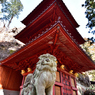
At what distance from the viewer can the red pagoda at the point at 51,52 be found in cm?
353

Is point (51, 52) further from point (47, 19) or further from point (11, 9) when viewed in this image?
point (11, 9)

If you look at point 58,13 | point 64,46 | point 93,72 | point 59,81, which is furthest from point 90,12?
point 93,72

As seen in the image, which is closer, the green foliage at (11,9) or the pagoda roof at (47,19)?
the pagoda roof at (47,19)

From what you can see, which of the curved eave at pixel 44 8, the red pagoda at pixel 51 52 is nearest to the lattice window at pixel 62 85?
the red pagoda at pixel 51 52

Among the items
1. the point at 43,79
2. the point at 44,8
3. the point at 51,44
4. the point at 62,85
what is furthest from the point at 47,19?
the point at 43,79

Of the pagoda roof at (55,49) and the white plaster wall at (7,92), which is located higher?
the pagoda roof at (55,49)

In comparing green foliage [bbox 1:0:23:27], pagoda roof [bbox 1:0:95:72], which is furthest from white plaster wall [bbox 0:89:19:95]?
green foliage [bbox 1:0:23:27]

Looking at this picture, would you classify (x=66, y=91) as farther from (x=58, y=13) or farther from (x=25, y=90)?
(x=58, y=13)

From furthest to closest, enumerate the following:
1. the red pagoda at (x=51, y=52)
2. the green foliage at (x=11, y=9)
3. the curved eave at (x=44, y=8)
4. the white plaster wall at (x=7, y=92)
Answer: the green foliage at (x=11, y=9), the curved eave at (x=44, y=8), the white plaster wall at (x=7, y=92), the red pagoda at (x=51, y=52)

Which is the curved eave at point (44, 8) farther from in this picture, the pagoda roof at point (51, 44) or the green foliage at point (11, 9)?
the green foliage at point (11, 9)

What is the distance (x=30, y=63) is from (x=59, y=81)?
2.15m

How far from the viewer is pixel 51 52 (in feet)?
13.8

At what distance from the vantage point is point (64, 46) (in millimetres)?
3914

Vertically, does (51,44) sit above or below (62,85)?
above
